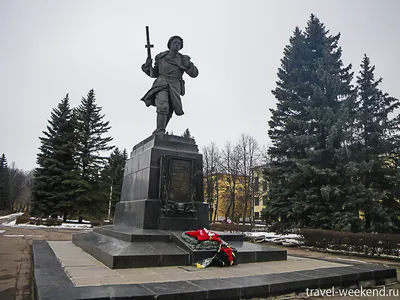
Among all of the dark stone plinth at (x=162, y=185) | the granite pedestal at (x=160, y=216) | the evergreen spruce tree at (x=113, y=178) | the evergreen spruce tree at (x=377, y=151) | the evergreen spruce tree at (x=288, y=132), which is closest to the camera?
the granite pedestal at (x=160, y=216)

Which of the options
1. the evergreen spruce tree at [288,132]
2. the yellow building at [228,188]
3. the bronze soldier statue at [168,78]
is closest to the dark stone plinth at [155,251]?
the bronze soldier statue at [168,78]

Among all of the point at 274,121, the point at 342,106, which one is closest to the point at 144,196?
the point at 342,106

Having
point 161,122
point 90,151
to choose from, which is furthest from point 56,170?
point 161,122

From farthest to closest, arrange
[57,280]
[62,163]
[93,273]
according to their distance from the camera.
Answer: [62,163]
[93,273]
[57,280]

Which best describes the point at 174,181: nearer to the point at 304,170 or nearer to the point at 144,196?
the point at 144,196

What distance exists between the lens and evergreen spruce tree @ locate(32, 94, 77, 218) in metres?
28.6

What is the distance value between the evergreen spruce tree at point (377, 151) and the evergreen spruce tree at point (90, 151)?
23.6m

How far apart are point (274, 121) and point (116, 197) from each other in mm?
21542

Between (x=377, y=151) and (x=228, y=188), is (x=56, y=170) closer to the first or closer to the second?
(x=228, y=188)

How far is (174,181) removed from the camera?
7.48m

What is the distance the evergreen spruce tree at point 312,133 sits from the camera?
16.2 m

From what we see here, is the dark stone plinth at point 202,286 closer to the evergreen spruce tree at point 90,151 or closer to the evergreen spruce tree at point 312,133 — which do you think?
the evergreen spruce tree at point 312,133

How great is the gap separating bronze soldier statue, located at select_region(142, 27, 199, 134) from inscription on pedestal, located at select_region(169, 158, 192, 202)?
1280 millimetres

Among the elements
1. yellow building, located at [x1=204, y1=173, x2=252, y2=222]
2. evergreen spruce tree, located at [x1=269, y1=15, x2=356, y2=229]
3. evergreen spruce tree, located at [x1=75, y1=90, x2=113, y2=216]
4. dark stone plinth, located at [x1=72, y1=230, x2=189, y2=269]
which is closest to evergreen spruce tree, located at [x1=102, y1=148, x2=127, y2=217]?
evergreen spruce tree, located at [x1=75, y1=90, x2=113, y2=216]
